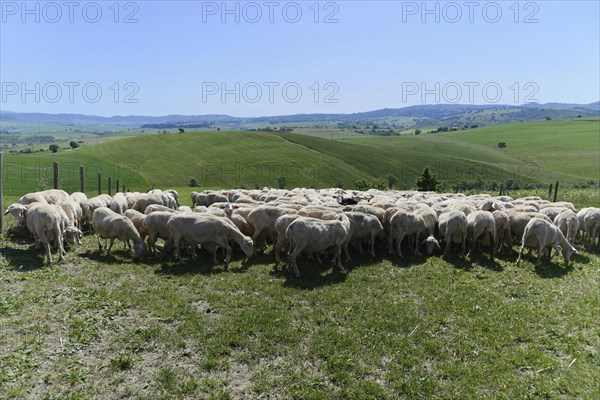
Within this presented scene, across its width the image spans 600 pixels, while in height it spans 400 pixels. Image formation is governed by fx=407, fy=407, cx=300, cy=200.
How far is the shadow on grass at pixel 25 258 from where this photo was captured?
13.7 meters

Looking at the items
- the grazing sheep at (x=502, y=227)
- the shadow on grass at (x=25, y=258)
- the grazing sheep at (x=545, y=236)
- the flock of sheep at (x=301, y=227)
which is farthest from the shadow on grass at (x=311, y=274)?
the shadow on grass at (x=25, y=258)

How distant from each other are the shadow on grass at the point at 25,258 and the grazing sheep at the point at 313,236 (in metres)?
8.48

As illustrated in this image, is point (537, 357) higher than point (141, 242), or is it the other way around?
point (141, 242)

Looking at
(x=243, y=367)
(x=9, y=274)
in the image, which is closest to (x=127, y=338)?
(x=243, y=367)

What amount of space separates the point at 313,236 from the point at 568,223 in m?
12.6

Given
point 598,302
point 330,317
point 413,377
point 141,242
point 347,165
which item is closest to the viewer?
point 413,377

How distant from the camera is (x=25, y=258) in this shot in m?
14.5

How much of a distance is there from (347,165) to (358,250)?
3544 inches

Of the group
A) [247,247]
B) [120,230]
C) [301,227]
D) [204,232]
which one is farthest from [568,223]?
[120,230]

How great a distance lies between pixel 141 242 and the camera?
1598 centimetres

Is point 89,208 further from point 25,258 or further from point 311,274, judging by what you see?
point 311,274

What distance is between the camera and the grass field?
812 cm

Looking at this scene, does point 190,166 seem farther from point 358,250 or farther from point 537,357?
point 537,357

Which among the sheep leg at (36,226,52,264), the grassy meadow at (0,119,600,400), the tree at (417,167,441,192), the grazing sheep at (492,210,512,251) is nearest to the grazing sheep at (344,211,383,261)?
the grassy meadow at (0,119,600,400)
